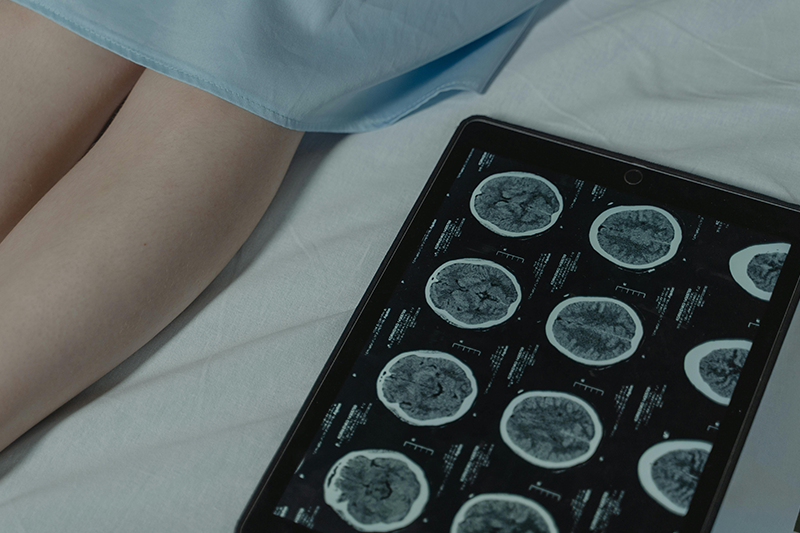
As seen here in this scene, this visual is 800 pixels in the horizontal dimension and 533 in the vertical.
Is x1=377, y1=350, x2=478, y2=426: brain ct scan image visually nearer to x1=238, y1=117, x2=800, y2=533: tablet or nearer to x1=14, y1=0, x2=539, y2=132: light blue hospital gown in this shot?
x1=238, y1=117, x2=800, y2=533: tablet

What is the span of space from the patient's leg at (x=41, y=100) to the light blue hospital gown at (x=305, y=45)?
4cm

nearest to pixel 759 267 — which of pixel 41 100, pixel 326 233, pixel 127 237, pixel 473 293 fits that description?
pixel 473 293

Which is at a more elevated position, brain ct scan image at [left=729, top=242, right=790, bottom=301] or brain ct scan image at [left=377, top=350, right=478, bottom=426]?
brain ct scan image at [left=729, top=242, right=790, bottom=301]

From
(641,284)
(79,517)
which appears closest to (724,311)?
(641,284)

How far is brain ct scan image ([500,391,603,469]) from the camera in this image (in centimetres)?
38

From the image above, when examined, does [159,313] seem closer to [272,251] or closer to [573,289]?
[272,251]

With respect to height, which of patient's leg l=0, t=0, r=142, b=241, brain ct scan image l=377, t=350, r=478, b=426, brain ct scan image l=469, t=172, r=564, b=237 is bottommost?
brain ct scan image l=377, t=350, r=478, b=426

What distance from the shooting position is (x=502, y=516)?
1.21 feet

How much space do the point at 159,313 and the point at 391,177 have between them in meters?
0.21

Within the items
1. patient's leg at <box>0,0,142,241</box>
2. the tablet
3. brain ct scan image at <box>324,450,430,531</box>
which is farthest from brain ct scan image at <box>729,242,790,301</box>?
patient's leg at <box>0,0,142,241</box>

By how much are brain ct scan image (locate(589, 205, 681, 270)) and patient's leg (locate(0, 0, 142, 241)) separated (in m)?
0.39

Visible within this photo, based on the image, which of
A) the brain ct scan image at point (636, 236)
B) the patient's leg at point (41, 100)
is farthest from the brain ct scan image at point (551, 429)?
the patient's leg at point (41, 100)

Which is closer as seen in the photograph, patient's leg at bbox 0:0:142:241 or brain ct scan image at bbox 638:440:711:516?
brain ct scan image at bbox 638:440:711:516

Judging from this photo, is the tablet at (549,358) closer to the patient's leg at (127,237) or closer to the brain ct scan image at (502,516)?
the brain ct scan image at (502,516)
